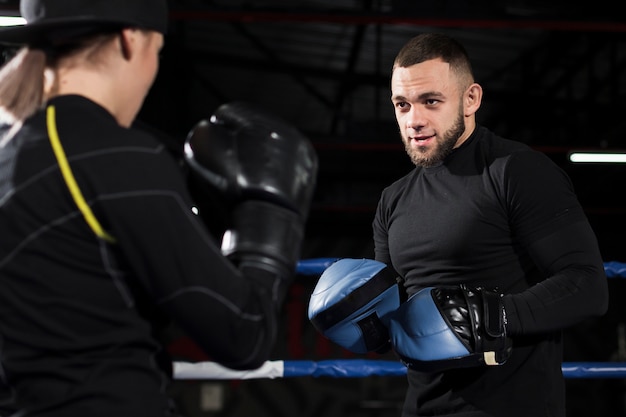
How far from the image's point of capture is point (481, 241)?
1.66 metres

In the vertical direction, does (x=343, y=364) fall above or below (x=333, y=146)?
above

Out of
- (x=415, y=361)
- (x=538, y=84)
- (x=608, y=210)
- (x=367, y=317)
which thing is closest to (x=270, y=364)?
(x=367, y=317)

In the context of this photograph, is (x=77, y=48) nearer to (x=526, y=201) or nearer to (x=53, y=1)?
(x=53, y=1)

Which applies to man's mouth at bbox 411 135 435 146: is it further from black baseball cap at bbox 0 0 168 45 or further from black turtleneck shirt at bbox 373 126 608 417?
black baseball cap at bbox 0 0 168 45

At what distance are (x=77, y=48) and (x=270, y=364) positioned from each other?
5.99 feet

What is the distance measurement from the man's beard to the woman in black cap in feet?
3.12

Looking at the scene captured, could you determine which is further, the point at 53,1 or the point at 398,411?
the point at 398,411

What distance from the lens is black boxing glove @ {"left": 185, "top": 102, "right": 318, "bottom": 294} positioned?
Result: 1.02 m

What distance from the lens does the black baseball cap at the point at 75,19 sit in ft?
3.07

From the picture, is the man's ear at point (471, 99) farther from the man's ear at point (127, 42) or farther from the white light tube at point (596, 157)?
the white light tube at point (596, 157)

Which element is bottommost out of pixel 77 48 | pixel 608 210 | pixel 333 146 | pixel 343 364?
pixel 608 210

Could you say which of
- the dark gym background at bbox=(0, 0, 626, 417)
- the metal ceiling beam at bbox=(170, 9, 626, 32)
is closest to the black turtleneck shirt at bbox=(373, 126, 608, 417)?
the metal ceiling beam at bbox=(170, 9, 626, 32)

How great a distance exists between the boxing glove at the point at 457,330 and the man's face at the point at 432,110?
401 millimetres

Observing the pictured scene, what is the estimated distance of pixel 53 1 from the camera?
970mm
